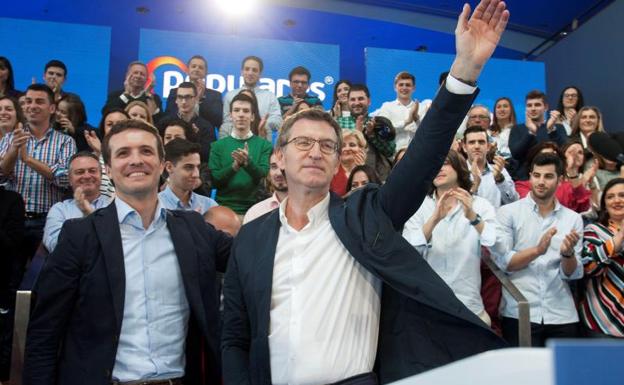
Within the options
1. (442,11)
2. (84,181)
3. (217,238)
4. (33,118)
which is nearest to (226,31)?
(442,11)

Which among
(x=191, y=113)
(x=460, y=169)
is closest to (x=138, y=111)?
(x=191, y=113)

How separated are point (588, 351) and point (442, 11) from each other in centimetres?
1087

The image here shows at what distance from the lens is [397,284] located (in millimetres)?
1612

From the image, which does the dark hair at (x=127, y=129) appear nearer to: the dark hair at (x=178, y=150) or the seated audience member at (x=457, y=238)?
the dark hair at (x=178, y=150)

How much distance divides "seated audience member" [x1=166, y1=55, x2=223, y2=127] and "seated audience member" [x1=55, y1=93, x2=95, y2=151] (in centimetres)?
97

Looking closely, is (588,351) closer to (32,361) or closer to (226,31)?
(32,361)

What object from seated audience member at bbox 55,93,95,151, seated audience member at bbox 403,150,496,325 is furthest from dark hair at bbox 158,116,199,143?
seated audience member at bbox 403,150,496,325

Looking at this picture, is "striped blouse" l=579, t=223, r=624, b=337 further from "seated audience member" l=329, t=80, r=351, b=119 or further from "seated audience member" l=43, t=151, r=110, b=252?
"seated audience member" l=43, t=151, r=110, b=252

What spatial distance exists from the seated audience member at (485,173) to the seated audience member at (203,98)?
8.21 ft

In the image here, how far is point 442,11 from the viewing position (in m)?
10.7

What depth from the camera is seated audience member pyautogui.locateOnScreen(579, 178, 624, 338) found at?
3637 mm

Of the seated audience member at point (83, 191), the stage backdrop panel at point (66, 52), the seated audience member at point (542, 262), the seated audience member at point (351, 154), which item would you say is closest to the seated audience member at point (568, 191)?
the seated audience member at point (542, 262)

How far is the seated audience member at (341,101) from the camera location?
231 inches

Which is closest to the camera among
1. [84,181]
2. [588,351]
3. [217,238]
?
[588,351]
